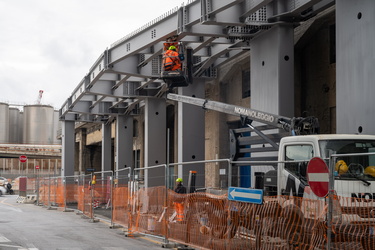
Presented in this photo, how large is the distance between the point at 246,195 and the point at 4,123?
86.1m

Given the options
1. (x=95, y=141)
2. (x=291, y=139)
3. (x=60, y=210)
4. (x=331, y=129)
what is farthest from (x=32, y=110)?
(x=291, y=139)

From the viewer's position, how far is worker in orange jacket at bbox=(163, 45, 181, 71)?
19.9 metres

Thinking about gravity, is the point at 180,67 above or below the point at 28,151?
above

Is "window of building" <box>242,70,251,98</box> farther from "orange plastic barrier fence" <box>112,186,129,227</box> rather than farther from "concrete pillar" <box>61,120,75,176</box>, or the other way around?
"concrete pillar" <box>61,120,75,176</box>

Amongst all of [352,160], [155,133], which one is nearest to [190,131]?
[155,133]

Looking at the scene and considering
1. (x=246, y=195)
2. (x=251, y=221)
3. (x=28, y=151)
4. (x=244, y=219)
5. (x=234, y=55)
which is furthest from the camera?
(x=28, y=151)

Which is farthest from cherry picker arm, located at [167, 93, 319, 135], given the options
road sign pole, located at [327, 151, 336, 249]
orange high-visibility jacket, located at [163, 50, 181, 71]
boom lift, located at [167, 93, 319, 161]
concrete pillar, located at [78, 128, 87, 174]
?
concrete pillar, located at [78, 128, 87, 174]

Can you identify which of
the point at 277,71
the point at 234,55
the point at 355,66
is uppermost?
the point at 234,55

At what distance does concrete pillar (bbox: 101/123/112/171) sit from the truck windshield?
100 ft

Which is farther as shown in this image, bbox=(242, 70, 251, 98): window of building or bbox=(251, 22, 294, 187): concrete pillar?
bbox=(242, 70, 251, 98): window of building

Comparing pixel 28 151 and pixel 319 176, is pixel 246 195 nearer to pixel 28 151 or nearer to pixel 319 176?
pixel 319 176

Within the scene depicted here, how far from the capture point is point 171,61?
20.0 m

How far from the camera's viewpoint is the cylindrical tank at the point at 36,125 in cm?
9342

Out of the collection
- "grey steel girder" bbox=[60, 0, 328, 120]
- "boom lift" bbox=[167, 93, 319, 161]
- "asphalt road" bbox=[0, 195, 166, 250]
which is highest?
"grey steel girder" bbox=[60, 0, 328, 120]
